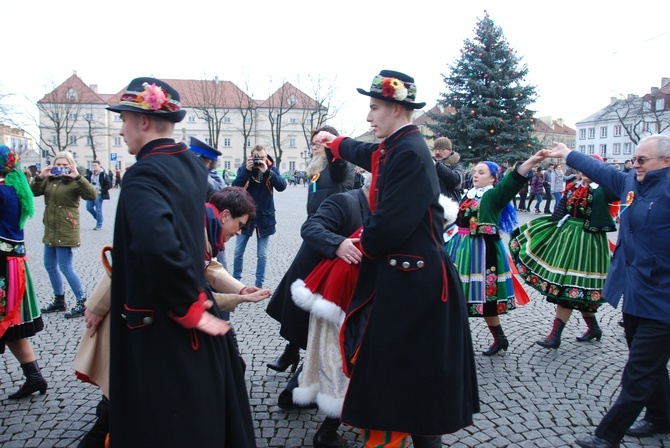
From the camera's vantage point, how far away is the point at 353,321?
2871 millimetres

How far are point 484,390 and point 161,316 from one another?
9.95 ft

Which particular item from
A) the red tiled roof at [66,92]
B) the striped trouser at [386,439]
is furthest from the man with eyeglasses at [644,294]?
the red tiled roof at [66,92]

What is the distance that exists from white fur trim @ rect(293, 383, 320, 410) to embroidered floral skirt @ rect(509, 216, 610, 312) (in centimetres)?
295

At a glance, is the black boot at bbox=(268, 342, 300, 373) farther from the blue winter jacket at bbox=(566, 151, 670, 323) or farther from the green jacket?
the green jacket

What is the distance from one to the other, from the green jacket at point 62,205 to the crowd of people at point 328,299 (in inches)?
82.5

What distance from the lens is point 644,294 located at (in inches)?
130

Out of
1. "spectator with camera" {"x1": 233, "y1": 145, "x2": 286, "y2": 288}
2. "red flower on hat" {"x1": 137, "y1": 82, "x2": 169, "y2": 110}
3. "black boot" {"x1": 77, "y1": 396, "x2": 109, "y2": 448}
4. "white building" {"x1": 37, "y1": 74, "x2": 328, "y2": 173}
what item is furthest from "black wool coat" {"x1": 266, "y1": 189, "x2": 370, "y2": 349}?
"white building" {"x1": 37, "y1": 74, "x2": 328, "y2": 173}

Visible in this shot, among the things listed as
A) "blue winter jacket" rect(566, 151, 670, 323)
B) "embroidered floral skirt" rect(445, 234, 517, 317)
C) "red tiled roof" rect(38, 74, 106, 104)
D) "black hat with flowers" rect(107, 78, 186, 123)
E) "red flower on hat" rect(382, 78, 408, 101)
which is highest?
"red tiled roof" rect(38, 74, 106, 104)

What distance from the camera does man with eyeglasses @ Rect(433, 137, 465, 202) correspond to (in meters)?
6.83

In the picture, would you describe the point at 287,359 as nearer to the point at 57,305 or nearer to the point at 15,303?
the point at 15,303

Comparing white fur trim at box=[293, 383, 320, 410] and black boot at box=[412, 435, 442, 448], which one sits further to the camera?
white fur trim at box=[293, 383, 320, 410]

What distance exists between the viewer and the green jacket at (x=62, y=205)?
249 inches

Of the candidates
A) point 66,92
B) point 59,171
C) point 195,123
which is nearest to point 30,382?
point 59,171

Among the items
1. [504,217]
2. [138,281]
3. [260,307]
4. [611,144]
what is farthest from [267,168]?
[611,144]
